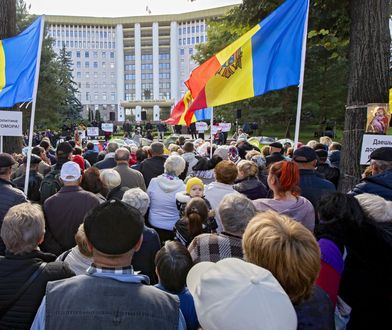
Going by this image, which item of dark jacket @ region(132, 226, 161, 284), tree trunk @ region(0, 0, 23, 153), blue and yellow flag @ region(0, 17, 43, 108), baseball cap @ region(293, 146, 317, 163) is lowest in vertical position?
dark jacket @ region(132, 226, 161, 284)

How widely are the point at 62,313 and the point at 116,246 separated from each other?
351mm

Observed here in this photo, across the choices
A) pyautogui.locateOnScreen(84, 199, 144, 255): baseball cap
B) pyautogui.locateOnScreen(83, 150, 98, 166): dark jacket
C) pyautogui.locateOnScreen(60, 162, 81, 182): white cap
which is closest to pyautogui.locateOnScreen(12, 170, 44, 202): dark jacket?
pyautogui.locateOnScreen(60, 162, 81, 182): white cap

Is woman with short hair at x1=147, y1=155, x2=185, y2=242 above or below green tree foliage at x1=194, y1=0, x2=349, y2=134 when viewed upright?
below

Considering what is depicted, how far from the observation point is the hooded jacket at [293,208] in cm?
379

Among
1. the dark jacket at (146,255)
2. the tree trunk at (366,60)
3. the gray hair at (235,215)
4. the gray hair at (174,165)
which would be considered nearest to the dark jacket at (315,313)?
the gray hair at (235,215)

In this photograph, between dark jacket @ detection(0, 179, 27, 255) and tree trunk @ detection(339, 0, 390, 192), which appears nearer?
dark jacket @ detection(0, 179, 27, 255)

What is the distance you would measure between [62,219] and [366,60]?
4907mm

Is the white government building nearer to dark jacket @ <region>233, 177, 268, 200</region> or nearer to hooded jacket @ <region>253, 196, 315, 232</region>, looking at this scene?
dark jacket @ <region>233, 177, 268, 200</region>

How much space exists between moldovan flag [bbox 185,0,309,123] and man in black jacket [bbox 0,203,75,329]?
3.80m

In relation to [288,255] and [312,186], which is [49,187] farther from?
[288,255]

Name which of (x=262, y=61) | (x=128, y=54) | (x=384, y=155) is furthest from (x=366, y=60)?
(x=128, y=54)

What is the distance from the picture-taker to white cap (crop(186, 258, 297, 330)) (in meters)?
1.43

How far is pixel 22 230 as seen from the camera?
8.96ft

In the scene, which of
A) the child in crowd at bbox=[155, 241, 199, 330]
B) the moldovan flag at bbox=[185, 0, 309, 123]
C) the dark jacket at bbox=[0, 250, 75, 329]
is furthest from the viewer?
the moldovan flag at bbox=[185, 0, 309, 123]
